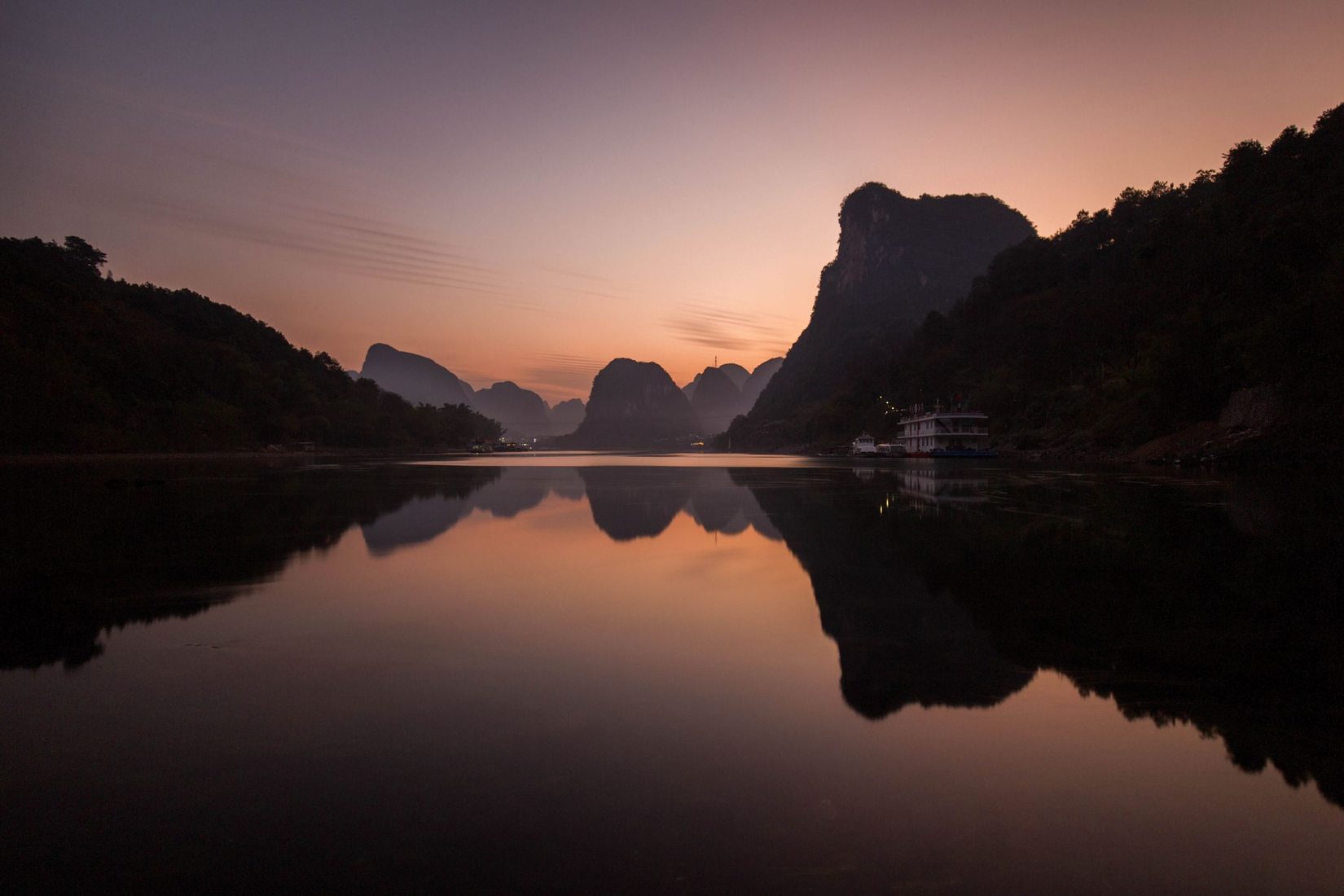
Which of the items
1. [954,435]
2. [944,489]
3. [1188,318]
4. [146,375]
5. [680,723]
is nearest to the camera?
[680,723]

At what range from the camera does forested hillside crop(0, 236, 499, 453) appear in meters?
63.9

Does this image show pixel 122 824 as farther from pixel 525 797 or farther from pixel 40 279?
pixel 40 279

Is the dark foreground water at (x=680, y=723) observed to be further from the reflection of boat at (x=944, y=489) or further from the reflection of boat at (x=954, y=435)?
the reflection of boat at (x=954, y=435)

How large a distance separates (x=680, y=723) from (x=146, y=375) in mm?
98939

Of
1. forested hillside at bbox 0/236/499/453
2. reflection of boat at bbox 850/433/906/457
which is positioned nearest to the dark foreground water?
forested hillside at bbox 0/236/499/453

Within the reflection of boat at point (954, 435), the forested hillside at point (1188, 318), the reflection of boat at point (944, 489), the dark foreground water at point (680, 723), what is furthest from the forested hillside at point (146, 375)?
the forested hillside at point (1188, 318)

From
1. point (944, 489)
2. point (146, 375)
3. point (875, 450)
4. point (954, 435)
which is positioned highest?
point (146, 375)

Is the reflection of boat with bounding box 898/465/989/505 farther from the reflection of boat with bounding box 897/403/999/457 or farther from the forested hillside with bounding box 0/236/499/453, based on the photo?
the forested hillside with bounding box 0/236/499/453

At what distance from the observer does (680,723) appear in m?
5.07

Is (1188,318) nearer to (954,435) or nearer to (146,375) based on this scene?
(954,435)

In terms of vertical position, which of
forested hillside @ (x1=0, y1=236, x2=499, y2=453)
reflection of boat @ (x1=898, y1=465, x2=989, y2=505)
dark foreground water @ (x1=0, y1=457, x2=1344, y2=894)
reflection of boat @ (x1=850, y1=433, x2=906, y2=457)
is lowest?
dark foreground water @ (x1=0, y1=457, x2=1344, y2=894)

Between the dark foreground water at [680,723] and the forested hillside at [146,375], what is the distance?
229ft

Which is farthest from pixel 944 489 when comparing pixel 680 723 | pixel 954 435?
pixel 954 435

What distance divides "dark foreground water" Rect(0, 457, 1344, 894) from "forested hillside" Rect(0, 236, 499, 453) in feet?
229
